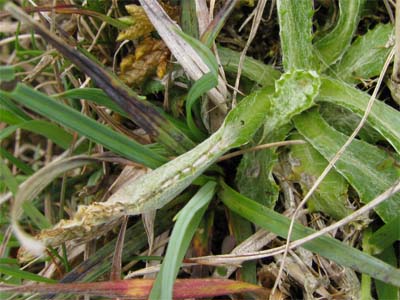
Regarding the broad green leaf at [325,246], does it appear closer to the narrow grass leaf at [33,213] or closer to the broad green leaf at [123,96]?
the broad green leaf at [123,96]

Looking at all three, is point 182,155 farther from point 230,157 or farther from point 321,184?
point 321,184

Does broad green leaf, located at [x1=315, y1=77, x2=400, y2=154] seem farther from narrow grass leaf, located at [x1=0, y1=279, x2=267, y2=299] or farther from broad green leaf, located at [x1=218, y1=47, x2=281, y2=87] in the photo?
narrow grass leaf, located at [x1=0, y1=279, x2=267, y2=299]

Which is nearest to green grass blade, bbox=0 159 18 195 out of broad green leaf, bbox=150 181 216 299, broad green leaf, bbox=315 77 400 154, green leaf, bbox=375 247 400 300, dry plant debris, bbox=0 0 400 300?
dry plant debris, bbox=0 0 400 300

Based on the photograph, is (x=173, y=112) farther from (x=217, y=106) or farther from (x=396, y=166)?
(x=396, y=166)

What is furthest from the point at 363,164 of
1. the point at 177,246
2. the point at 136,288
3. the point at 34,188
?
the point at 34,188

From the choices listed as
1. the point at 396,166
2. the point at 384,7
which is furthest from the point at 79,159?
the point at 384,7

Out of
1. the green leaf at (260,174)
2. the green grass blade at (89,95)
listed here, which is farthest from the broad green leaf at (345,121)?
the green grass blade at (89,95)
